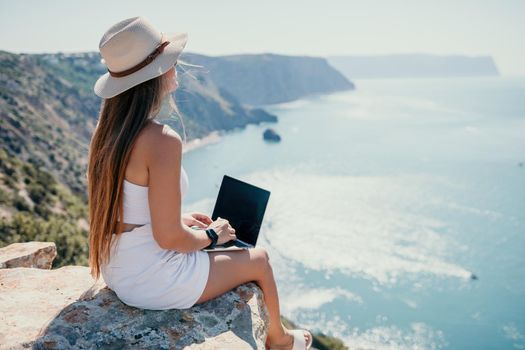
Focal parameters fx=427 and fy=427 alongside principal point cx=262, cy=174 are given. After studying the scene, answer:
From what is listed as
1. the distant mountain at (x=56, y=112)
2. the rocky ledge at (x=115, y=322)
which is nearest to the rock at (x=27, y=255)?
the rocky ledge at (x=115, y=322)

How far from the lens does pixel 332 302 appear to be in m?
35.6

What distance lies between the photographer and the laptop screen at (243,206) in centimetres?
334

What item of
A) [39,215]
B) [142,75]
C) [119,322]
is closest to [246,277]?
[119,322]

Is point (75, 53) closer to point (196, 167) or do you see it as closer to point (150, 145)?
point (196, 167)

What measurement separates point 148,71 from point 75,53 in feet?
378

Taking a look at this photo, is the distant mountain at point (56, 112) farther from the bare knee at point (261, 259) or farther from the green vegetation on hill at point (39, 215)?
the bare knee at point (261, 259)

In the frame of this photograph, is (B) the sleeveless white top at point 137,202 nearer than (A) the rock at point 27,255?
Yes

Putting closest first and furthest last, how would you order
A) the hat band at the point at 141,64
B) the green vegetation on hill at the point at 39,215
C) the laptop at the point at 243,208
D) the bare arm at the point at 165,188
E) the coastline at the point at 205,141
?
the bare arm at the point at 165,188
the hat band at the point at 141,64
the laptop at the point at 243,208
the green vegetation on hill at the point at 39,215
the coastline at the point at 205,141

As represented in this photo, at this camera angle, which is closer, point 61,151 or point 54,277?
point 54,277

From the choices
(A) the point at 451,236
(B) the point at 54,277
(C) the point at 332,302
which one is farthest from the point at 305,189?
(B) the point at 54,277

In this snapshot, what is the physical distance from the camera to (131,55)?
2.44m

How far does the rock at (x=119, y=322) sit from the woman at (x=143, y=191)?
10 centimetres

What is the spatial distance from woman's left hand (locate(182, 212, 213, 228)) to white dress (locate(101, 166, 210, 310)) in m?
0.41

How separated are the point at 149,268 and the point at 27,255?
8.42 feet
